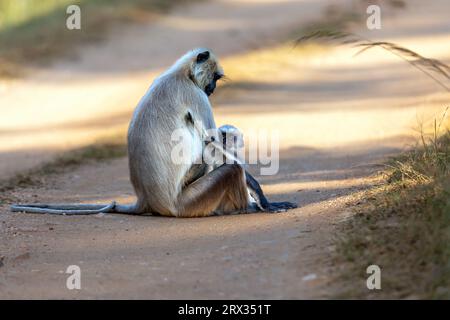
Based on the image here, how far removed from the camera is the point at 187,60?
794 cm

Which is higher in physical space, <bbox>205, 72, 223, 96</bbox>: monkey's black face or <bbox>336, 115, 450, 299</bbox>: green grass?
<bbox>205, 72, 223, 96</bbox>: monkey's black face

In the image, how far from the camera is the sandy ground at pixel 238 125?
5793 mm

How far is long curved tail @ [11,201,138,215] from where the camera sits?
26.0 feet

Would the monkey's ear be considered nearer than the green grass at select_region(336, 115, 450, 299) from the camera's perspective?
No

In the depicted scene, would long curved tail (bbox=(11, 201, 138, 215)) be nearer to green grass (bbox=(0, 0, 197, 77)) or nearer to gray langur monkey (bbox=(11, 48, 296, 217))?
gray langur monkey (bbox=(11, 48, 296, 217))

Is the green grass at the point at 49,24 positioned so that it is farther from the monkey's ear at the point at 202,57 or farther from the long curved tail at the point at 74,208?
the monkey's ear at the point at 202,57

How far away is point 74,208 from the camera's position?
8.08 meters

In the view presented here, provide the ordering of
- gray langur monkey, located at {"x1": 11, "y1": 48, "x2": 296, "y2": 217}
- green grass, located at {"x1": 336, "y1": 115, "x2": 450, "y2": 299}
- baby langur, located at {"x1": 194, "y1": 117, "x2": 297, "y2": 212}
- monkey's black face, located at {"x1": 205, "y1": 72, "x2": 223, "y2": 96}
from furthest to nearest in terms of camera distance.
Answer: monkey's black face, located at {"x1": 205, "y1": 72, "x2": 223, "y2": 96}
baby langur, located at {"x1": 194, "y1": 117, "x2": 297, "y2": 212}
gray langur monkey, located at {"x1": 11, "y1": 48, "x2": 296, "y2": 217}
green grass, located at {"x1": 336, "y1": 115, "x2": 450, "y2": 299}

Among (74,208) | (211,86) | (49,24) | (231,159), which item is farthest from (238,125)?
(49,24)

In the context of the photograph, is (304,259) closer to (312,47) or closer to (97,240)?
Result: (97,240)

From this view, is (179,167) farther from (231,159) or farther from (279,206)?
(279,206)

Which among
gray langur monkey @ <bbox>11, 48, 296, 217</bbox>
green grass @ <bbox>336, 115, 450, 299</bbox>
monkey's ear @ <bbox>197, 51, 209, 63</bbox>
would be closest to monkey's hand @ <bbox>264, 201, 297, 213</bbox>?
gray langur monkey @ <bbox>11, 48, 296, 217</bbox>

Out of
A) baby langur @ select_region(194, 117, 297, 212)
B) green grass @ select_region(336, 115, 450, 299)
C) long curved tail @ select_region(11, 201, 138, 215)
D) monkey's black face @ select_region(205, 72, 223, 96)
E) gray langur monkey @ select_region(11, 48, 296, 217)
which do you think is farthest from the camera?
monkey's black face @ select_region(205, 72, 223, 96)

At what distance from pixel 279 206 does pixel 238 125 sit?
17.0 feet
